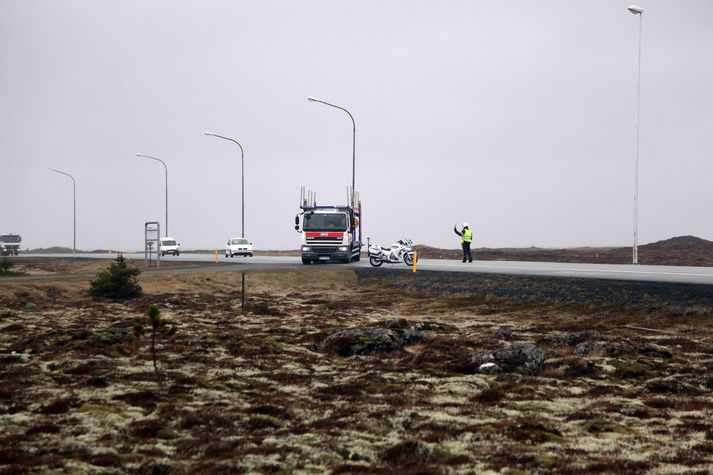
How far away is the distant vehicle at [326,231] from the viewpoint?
43.0 m

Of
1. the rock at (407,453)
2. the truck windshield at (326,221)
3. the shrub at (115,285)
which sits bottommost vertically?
the rock at (407,453)

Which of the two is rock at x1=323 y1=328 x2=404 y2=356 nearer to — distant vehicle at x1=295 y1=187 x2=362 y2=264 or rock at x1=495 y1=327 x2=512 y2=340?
rock at x1=495 y1=327 x2=512 y2=340

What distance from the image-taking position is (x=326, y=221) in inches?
1698

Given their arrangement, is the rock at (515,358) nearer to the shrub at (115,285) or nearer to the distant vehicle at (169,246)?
the shrub at (115,285)

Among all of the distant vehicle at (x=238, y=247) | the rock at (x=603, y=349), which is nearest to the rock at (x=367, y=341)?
the rock at (x=603, y=349)

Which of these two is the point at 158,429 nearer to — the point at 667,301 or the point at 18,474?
the point at 18,474

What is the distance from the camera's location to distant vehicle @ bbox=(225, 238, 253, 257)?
68250 mm

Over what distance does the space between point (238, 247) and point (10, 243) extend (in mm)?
31636

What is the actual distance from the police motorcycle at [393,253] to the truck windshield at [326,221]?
87.4 inches

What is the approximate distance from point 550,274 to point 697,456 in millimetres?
22243

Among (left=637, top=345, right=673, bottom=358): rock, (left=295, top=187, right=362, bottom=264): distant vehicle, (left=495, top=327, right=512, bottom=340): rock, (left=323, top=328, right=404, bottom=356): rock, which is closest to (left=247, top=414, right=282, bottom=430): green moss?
(left=323, top=328, right=404, bottom=356): rock

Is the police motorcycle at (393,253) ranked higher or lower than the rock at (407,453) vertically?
higher

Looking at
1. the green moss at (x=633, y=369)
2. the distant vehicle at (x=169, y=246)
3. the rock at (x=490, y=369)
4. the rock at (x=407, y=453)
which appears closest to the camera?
the rock at (x=407, y=453)

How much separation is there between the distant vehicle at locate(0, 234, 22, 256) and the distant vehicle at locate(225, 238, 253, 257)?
30.0 metres
